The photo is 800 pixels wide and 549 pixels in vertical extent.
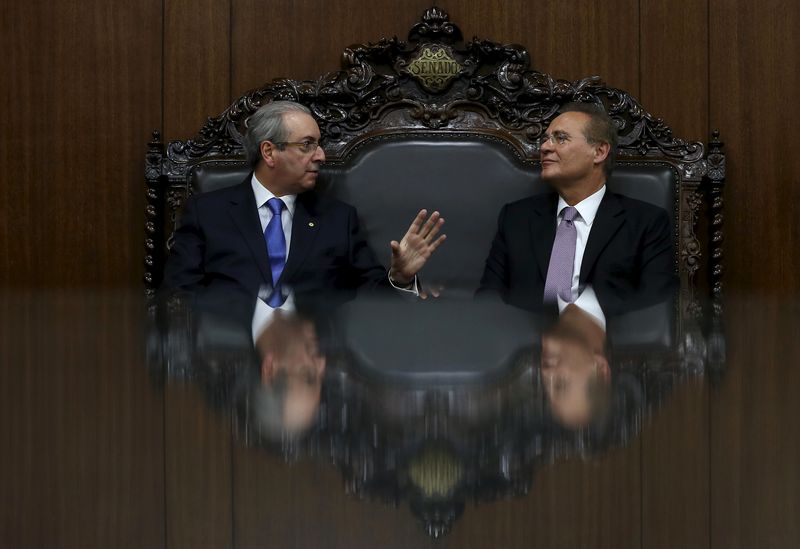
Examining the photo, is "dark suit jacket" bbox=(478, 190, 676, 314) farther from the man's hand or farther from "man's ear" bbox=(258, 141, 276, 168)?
"man's ear" bbox=(258, 141, 276, 168)

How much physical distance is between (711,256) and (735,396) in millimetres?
2594

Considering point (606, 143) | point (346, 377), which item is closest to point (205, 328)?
point (346, 377)

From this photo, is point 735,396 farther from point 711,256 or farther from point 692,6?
point 692,6

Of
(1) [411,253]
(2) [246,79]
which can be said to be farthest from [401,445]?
(2) [246,79]

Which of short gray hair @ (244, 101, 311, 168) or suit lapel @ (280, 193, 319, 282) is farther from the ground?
short gray hair @ (244, 101, 311, 168)

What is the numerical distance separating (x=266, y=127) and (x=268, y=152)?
0.09 metres

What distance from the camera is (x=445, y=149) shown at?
3.14m

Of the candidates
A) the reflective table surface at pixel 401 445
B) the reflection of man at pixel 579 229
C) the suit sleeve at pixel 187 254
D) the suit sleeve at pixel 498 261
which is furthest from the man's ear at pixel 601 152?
the reflective table surface at pixel 401 445

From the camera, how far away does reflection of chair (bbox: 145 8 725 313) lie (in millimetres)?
3121

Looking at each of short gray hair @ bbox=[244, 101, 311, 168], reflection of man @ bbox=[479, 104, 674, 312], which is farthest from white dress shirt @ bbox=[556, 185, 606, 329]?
short gray hair @ bbox=[244, 101, 311, 168]

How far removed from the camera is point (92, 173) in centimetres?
339

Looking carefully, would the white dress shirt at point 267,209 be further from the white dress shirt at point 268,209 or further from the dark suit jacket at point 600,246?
the dark suit jacket at point 600,246

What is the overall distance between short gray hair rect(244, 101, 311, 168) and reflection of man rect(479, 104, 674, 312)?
0.74m

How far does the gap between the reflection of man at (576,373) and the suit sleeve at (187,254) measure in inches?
71.5
